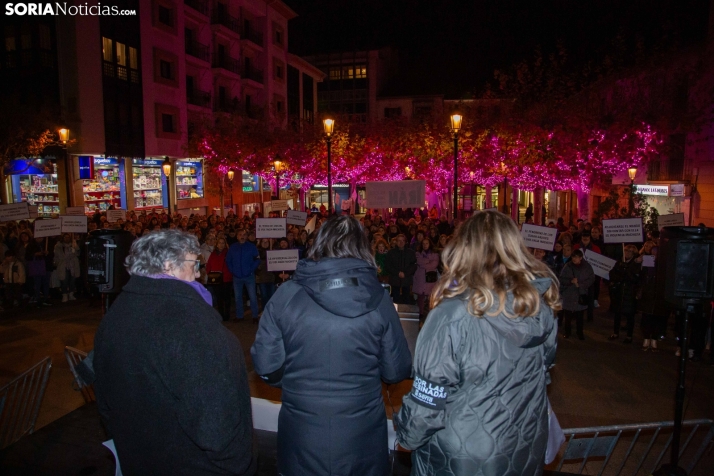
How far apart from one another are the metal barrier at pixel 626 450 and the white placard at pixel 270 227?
26.8ft

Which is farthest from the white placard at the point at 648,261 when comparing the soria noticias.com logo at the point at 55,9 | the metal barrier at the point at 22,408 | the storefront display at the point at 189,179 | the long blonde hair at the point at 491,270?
the storefront display at the point at 189,179

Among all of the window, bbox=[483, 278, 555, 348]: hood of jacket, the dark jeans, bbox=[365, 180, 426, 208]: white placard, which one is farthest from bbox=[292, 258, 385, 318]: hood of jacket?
the window

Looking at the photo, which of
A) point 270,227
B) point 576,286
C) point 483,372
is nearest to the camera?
point 483,372

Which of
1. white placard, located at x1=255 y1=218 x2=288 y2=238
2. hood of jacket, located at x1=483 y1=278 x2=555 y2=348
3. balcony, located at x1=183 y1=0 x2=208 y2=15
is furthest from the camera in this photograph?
balcony, located at x1=183 y1=0 x2=208 y2=15

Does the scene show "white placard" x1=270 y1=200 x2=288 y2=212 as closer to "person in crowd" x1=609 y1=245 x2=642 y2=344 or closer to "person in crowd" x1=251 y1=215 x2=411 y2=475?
"person in crowd" x1=609 y1=245 x2=642 y2=344

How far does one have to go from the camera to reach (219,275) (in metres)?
10.5

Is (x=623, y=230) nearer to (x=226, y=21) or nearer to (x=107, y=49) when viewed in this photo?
(x=107, y=49)

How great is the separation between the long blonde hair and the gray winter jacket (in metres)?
0.05

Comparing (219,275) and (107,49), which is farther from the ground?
(107,49)

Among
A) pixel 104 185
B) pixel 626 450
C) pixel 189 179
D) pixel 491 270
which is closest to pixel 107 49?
pixel 104 185

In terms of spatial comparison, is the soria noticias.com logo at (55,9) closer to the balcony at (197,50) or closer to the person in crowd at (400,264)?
the balcony at (197,50)

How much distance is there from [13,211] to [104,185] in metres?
13.9

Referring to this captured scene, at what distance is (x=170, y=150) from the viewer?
2958 cm

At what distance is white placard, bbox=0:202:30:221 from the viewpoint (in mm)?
12539
